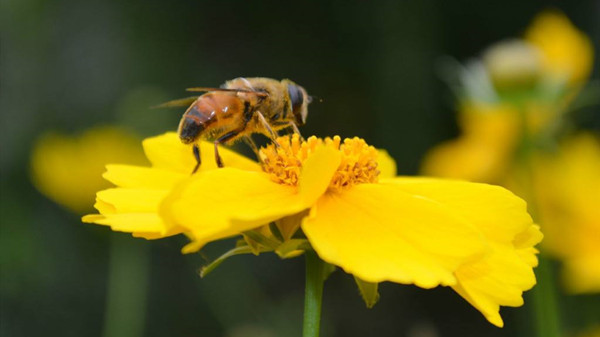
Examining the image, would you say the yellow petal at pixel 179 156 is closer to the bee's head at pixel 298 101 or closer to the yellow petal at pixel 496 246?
the bee's head at pixel 298 101

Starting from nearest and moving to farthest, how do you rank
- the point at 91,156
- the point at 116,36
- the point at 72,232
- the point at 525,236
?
the point at 525,236
the point at 91,156
the point at 72,232
the point at 116,36

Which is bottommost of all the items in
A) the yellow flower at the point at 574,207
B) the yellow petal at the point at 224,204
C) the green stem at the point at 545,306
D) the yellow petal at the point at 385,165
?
the yellow flower at the point at 574,207

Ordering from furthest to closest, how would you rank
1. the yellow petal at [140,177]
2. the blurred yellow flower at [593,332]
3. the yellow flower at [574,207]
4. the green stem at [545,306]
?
the yellow flower at [574,207] < the blurred yellow flower at [593,332] < the green stem at [545,306] < the yellow petal at [140,177]

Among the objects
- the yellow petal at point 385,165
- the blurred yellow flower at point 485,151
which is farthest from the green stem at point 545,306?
the blurred yellow flower at point 485,151

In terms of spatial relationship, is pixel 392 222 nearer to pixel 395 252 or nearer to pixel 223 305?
pixel 395 252

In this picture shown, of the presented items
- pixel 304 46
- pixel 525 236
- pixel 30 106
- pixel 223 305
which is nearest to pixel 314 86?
pixel 304 46

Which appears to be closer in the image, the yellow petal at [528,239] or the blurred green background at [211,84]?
the yellow petal at [528,239]

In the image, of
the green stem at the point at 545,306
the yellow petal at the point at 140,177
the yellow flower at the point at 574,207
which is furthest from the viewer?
the yellow flower at the point at 574,207

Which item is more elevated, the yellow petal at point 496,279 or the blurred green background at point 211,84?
the yellow petal at point 496,279
